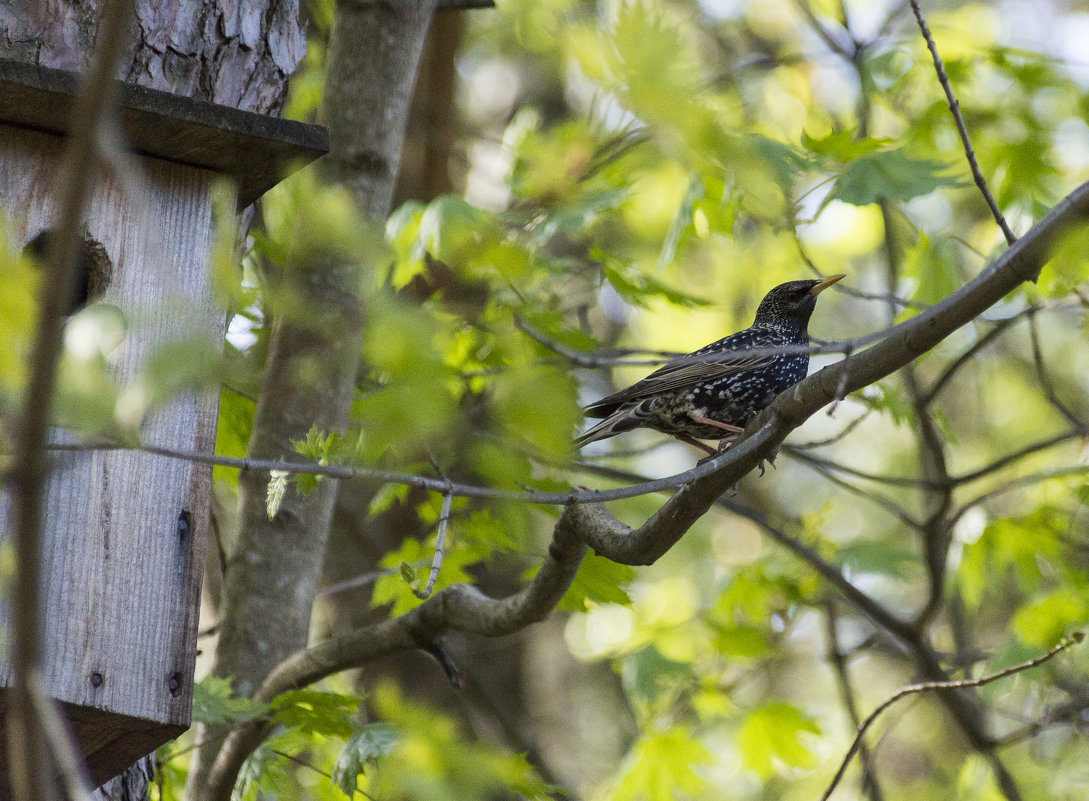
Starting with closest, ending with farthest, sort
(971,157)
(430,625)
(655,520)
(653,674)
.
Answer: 1. (655,520)
2. (971,157)
3. (430,625)
4. (653,674)

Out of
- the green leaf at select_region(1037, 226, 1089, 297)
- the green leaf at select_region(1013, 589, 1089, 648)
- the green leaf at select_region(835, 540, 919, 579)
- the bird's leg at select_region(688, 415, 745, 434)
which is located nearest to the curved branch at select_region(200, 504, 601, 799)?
the bird's leg at select_region(688, 415, 745, 434)

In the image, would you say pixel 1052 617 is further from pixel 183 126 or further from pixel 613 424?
pixel 183 126

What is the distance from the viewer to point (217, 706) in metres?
2.90

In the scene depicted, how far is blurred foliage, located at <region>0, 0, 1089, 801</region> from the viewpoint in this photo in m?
1.54

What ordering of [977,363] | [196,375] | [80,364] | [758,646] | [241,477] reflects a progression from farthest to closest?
1. [977,363]
2. [758,646]
3. [241,477]
4. [80,364]
5. [196,375]

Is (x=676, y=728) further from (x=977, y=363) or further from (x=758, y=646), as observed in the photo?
(x=977, y=363)

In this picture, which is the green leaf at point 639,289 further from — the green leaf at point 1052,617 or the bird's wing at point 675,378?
the green leaf at point 1052,617

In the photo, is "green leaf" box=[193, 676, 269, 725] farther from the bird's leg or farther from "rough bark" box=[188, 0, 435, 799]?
the bird's leg

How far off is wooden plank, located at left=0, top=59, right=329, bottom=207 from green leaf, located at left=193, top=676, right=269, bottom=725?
126 centimetres

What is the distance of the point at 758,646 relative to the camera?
4977mm

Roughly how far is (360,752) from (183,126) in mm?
1560

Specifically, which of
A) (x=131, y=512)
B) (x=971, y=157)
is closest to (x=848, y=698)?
(x=971, y=157)

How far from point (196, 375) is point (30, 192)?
144cm

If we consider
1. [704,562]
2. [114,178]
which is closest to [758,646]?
[114,178]
